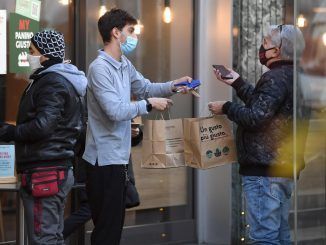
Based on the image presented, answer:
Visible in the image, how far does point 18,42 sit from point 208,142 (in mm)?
2044

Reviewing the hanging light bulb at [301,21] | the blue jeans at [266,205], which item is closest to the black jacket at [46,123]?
the blue jeans at [266,205]

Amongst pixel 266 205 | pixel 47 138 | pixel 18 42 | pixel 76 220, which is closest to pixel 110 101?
pixel 47 138

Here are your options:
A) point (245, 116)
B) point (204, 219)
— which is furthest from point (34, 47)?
point (204, 219)

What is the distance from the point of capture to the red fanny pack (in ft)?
14.0

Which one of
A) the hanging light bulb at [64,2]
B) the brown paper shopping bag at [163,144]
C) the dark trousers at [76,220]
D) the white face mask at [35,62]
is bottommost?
the dark trousers at [76,220]

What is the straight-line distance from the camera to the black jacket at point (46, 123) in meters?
4.22

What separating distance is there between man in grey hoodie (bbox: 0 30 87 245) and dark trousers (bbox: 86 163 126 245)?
169mm

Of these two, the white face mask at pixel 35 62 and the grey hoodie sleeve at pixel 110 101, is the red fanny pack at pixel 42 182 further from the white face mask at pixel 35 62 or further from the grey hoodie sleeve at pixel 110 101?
the white face mask at pixel 35 62

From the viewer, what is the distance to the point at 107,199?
4.40 m

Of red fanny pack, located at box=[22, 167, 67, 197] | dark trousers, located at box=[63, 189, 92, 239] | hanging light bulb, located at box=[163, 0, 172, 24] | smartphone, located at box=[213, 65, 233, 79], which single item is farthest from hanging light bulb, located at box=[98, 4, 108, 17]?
red fanny pack, located at box=[22, 167, 67, 197]

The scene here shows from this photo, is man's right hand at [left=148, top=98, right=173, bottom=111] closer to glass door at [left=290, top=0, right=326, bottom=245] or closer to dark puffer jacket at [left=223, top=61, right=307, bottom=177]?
dark puffer jacket at [left=223, top=61, right=307, bottom=177]

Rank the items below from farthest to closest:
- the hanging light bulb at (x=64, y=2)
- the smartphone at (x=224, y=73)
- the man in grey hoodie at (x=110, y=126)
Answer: the hanging light bulb at (x=64, y=2) < the smartphone at (x=224, y=73) < the man in grey hoodie at (x=110, y=126)

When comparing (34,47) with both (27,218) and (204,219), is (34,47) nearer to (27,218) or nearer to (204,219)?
(27,218)

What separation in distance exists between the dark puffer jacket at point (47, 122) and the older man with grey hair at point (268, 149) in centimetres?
103
